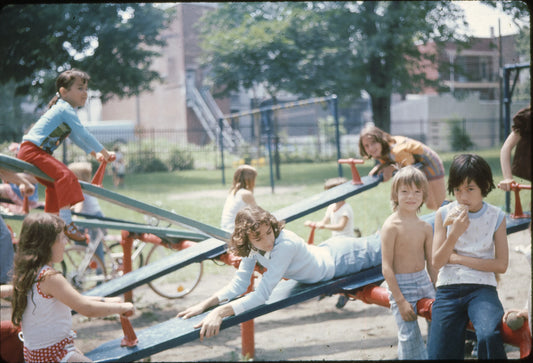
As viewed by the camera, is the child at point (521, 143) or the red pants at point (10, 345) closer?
the child at point (521, 143)

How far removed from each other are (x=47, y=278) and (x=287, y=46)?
9771mm

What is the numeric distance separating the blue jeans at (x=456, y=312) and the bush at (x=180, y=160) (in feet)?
30.2

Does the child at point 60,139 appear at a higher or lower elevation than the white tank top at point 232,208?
higher

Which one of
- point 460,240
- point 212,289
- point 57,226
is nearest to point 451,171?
point 460,240

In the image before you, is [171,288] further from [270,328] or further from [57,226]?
[57,226]

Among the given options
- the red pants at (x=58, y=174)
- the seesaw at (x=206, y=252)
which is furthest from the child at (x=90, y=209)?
the red pants at (x=58, y=174)

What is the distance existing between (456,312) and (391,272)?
383mm

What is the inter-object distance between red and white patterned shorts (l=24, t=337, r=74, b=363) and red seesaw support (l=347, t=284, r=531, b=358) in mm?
1522

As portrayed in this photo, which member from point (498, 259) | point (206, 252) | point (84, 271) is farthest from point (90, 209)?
point (498, 259)

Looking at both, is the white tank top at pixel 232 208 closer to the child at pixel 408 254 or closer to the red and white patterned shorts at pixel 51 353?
the child at pixel 408 254

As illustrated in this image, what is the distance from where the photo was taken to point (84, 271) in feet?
17.5

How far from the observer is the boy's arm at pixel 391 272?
2.54 metres

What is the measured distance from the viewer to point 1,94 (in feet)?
44.1

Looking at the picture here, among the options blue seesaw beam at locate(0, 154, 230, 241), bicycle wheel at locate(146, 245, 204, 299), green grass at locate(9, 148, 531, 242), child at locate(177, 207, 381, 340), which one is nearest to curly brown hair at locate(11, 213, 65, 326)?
child at locate(177, 207, 381, 340)
